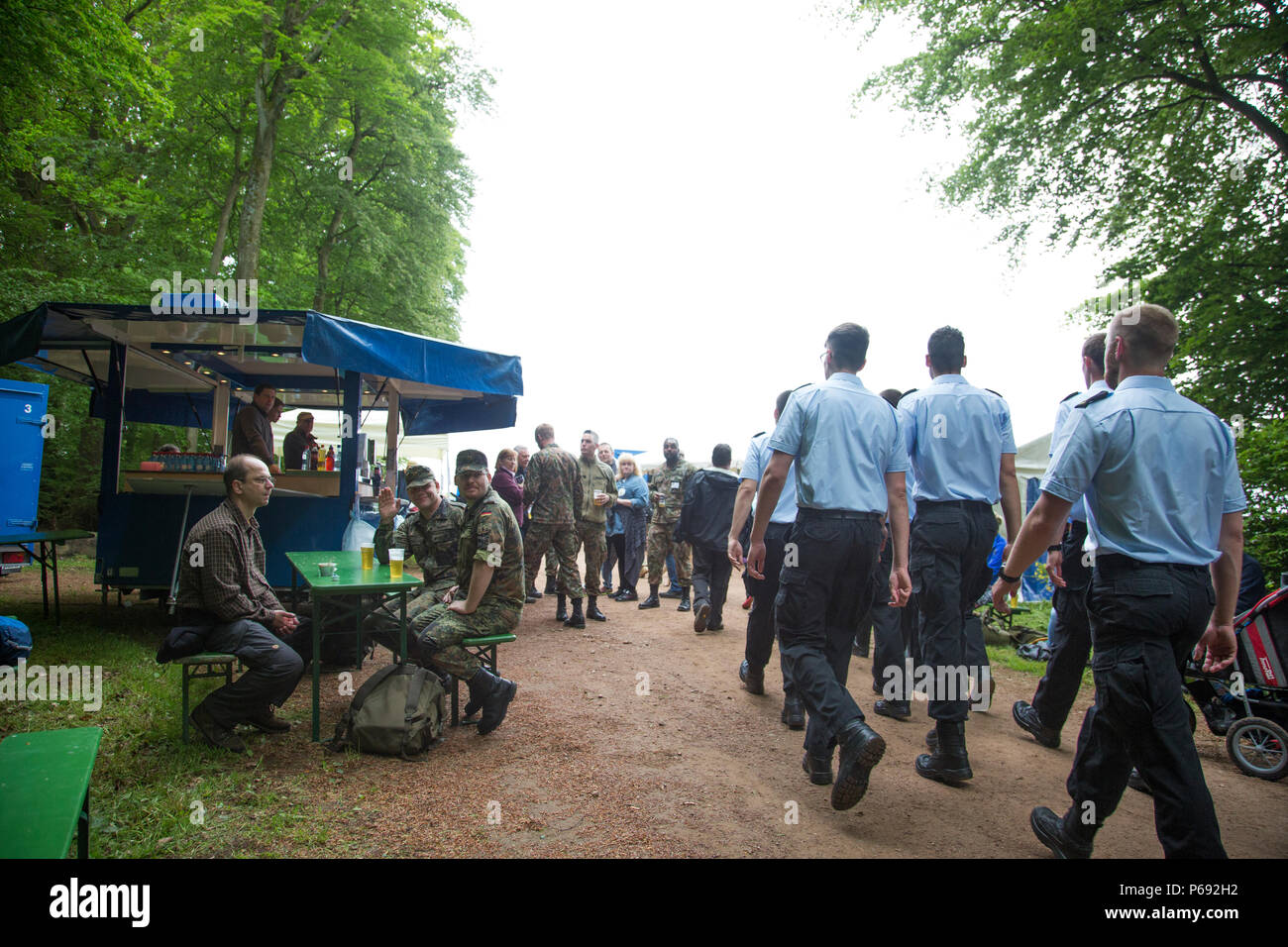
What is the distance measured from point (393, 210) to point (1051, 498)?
1919cm

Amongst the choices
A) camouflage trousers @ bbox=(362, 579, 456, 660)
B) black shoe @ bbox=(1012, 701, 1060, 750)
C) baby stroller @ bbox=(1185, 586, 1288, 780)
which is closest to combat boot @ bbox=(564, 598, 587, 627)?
camouflage trousers @ bbox=(362, 579, 456, 660)

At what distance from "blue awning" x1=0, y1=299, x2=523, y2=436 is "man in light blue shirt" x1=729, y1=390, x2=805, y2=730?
3.62 metres

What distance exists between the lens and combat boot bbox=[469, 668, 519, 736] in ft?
14.4

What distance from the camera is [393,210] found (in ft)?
60.4

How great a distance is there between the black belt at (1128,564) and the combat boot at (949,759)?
1624 millimetres

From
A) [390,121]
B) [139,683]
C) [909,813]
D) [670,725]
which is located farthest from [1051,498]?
[390,121]

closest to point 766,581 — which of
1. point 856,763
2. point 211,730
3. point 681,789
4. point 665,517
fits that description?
point 681,789

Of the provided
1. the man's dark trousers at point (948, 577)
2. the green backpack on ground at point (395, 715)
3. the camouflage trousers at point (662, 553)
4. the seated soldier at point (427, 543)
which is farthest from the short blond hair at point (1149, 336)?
the camouflage trousers at point (662, 553)

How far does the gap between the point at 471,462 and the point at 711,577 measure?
4037mm

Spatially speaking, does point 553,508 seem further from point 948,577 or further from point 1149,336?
point 1149,336

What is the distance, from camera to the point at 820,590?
3.42 meters
